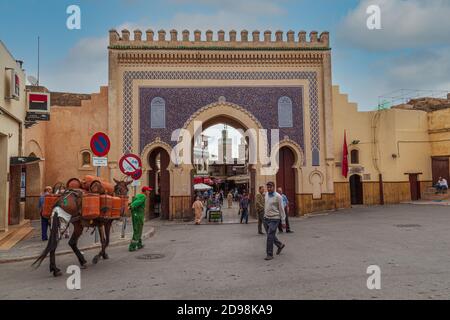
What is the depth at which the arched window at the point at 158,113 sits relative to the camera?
2102 cm

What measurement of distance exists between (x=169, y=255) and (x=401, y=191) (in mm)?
18628

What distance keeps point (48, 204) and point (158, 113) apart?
13.7 m

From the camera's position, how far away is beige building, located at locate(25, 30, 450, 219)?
20.8 m

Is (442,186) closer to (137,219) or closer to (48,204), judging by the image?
(137,219)

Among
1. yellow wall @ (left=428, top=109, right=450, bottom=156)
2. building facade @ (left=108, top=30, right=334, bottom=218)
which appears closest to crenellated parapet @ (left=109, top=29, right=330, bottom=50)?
building facade @ (left=108, top=30, right=334, bottom=218)

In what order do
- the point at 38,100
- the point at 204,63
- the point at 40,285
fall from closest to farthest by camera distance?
the point at 40,285 → the point at 38,100 → the point at 204,63

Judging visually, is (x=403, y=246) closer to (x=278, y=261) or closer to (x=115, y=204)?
(x=278, y=261)

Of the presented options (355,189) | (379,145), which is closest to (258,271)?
(355,189)

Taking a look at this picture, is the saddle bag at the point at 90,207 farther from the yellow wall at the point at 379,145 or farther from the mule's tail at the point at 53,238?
the yellow wall at the point at 379,145

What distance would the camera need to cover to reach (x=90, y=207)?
7.84 m

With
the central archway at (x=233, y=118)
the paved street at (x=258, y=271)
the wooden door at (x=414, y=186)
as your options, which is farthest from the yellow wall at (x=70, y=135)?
the wooden door at (x=414, y=186)

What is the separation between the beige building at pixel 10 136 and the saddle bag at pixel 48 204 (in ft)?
19.9
